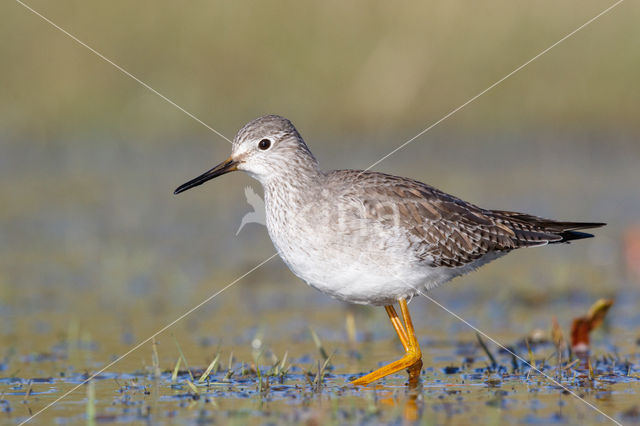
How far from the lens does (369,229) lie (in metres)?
7.32

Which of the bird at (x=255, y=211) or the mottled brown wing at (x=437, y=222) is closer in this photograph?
the mottled brown wing at (x=437, y=222)

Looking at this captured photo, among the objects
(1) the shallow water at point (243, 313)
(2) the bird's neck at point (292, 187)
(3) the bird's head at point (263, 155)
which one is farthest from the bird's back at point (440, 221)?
(1) the shallow water at point (243, 313)

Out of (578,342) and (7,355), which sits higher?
(7,355)

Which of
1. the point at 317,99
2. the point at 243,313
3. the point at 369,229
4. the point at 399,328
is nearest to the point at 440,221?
the point at 369,229

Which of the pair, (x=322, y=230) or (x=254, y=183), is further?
(x=254, y=183)

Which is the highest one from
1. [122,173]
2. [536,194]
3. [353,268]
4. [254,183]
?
[122,173]

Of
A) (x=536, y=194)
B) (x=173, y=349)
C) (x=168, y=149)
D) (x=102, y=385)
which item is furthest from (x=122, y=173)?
(x=102, y=385)

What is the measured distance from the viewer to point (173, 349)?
8875 mm

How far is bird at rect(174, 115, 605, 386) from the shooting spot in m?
7.22

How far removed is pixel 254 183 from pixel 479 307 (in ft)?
20.6

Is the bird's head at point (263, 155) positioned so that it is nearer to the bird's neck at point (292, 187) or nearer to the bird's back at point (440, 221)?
the bird's neck at point (292, 187)

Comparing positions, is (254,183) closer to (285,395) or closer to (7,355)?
(7,355)

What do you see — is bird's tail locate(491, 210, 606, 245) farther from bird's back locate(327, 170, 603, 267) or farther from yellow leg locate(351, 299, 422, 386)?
yellow leg locate(351, 299, 422, 386)

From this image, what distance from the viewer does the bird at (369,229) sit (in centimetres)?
722
